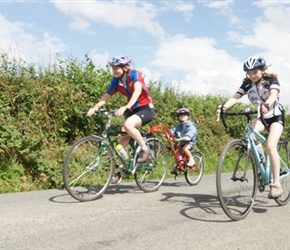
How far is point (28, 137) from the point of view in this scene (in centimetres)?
758

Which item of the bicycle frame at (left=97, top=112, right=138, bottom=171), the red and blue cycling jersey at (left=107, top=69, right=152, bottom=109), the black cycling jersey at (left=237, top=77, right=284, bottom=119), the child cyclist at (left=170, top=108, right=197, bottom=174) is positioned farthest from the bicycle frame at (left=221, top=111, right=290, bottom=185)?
the child cyclist at (left=170, top=108, right=197, bottom=174)

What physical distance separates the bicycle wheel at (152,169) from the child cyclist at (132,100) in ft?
0.94

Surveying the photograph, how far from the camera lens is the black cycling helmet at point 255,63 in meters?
5.29

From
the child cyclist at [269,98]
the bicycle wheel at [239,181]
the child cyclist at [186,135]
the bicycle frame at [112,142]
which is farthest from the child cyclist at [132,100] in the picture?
the child cyclist at [186,135]

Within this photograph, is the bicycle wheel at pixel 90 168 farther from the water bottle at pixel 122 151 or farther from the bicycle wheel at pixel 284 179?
the bicycle wheel at pixel 284 179

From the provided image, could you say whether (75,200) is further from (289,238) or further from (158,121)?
(158,121)

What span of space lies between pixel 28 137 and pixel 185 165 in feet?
10.7

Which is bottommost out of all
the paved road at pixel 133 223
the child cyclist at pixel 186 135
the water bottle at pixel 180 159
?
the paved road at pixel 133 223

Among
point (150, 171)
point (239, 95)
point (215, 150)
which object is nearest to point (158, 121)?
point (215, 150)

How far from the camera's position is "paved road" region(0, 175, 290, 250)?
3902 millimetres

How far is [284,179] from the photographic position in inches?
234

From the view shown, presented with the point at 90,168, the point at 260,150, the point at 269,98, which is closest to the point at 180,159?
the point at 90,168

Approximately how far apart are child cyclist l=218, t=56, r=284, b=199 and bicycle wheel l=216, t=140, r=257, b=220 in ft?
1.09

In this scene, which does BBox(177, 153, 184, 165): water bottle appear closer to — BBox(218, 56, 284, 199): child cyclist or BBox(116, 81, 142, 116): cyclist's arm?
BBox(116, 81, 142, 116): cyclist's arm
